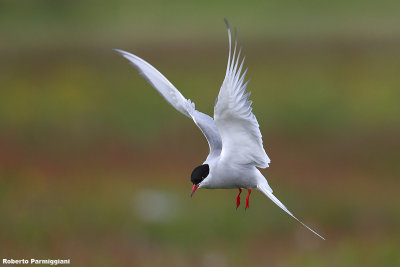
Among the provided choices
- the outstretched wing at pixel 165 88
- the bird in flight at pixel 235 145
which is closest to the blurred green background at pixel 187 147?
the outstretched wing at pixel 165 88

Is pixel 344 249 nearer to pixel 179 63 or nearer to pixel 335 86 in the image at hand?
pixel 335 86

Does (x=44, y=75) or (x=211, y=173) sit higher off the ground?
(x=211, y=173)

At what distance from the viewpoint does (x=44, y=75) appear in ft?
73.2

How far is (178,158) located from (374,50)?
34.2 ft

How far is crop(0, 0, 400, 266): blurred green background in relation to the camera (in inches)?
409

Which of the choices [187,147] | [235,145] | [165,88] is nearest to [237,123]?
[235,145]

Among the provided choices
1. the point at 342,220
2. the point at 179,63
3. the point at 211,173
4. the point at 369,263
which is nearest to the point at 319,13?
the point at 179,63

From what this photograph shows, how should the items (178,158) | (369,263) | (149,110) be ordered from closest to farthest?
(369,263) → (178,158) → (149,110)

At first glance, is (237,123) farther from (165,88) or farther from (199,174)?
(165,88)

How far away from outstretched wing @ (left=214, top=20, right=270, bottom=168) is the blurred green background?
163 inches

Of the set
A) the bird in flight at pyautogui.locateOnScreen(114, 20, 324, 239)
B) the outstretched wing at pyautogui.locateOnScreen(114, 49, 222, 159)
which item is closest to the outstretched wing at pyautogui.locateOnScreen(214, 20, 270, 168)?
the bird in flight at pyautogui.locateOnScreen(114, 20, 324, 239)

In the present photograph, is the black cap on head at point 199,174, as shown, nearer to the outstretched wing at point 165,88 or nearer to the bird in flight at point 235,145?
the bird in flight at point 235,145

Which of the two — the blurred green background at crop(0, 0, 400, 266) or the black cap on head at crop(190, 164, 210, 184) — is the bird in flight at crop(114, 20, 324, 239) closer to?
the black cap on head at crop(190, 164, 210, 184)

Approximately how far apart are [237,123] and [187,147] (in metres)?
11.8
